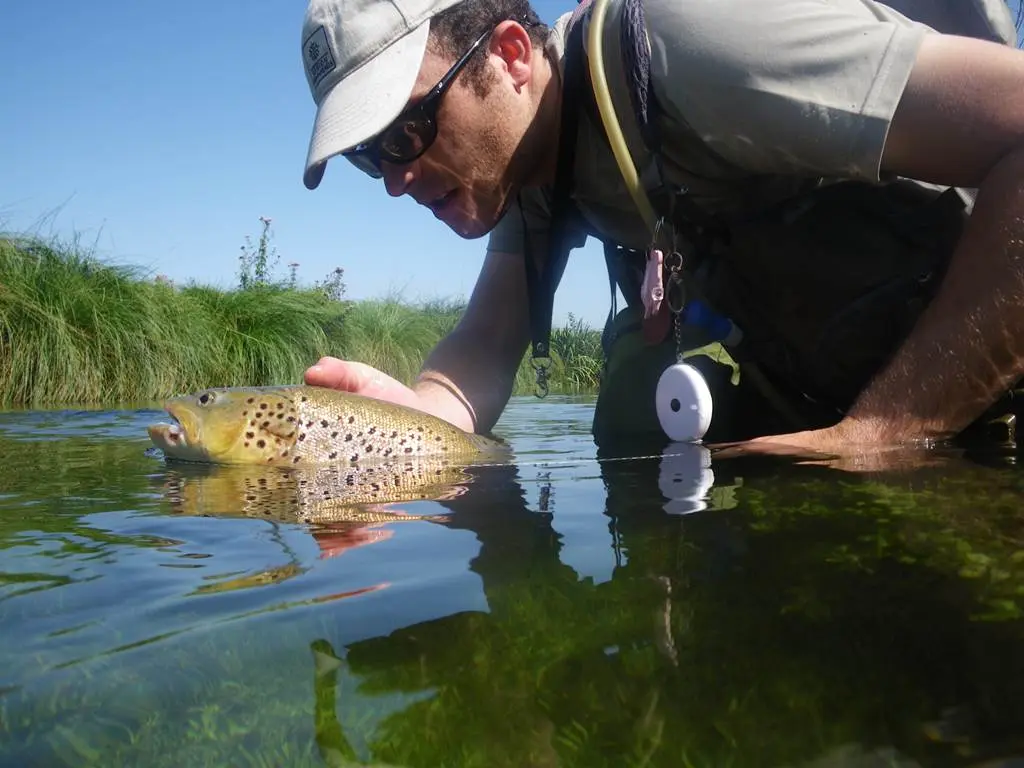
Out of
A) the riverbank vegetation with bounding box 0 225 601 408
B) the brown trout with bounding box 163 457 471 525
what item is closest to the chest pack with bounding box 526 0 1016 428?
the brown trout with bounding box 163 457 471 525

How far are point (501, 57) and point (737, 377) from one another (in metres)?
1.59

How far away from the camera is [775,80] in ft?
6.83

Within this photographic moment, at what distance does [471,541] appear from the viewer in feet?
4.46

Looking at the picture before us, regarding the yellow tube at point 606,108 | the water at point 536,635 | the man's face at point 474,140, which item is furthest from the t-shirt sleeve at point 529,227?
the water at point 536,635

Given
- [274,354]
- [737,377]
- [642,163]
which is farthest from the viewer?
[274,354]

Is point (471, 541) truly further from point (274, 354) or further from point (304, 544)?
point (274, 354)

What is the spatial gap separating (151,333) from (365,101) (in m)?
7.76

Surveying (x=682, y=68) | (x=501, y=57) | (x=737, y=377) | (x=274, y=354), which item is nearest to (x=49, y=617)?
(x=682, y=68)

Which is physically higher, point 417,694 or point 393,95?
point 393,95

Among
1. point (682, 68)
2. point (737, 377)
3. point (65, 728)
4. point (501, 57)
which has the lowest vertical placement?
point (65, 728)

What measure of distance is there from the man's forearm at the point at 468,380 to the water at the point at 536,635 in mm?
1811

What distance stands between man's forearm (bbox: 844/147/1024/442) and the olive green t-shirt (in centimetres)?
32

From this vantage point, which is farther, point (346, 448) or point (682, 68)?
point (346, 448)

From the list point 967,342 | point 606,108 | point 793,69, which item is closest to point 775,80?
point 793,69
